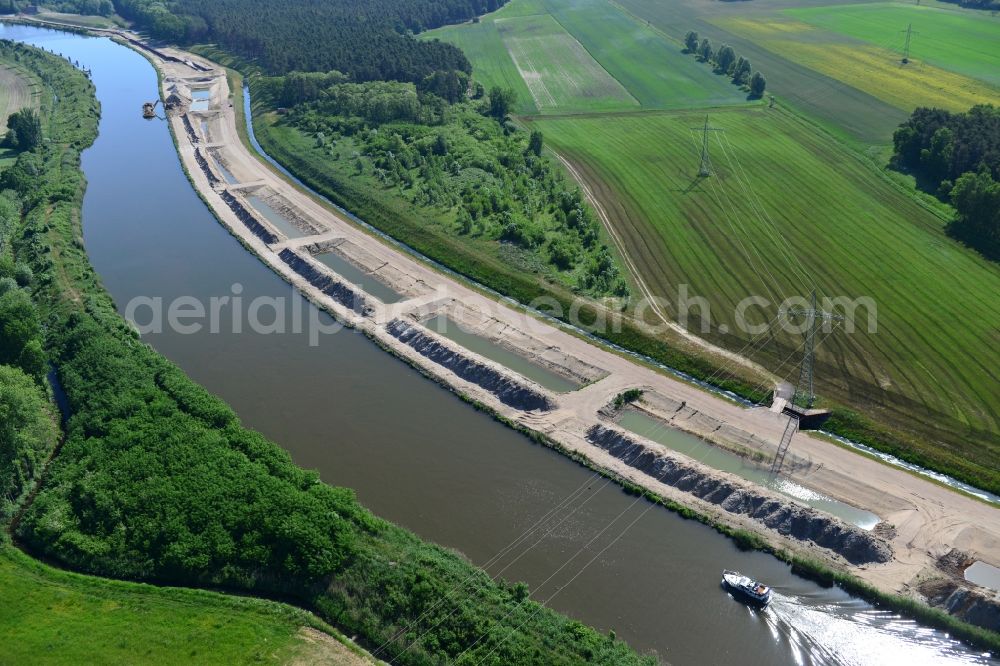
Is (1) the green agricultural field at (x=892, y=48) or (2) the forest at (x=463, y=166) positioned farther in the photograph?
(1) the green agricultural field at (x=892, y=48)

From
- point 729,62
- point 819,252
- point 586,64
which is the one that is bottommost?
point 819,252

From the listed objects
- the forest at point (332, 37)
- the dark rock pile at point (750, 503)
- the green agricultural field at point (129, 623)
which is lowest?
the green agricultural field at point (129, 623)

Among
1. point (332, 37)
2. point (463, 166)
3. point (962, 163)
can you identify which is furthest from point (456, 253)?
point (332, 37)

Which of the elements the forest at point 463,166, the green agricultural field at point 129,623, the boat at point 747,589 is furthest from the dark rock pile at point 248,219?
the boat at point 747,589

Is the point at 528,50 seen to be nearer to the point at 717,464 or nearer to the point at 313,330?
the point at 313,330

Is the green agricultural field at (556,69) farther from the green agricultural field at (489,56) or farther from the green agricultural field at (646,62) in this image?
the green agricultural field at (646,62)

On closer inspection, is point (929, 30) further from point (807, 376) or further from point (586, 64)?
point (807, 376)
